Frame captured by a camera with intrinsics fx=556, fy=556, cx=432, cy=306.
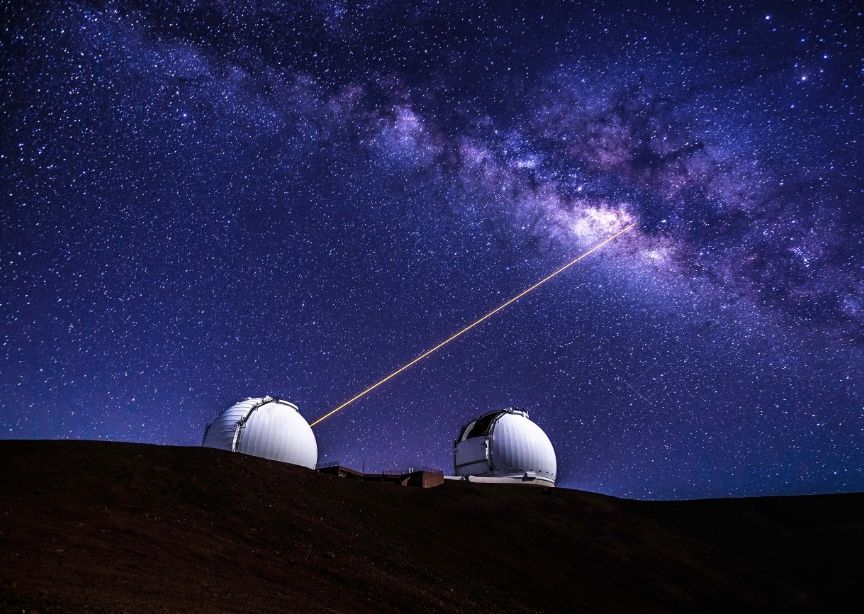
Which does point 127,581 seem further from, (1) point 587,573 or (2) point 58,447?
(1) point 587,573

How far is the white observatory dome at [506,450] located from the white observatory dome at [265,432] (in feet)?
31.0

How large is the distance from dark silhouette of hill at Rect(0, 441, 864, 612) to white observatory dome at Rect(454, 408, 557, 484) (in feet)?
11.8

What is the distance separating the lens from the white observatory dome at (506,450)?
3225cm

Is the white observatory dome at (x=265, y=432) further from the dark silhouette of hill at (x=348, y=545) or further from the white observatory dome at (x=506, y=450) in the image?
the white observatory dome at (x=506, y=450)

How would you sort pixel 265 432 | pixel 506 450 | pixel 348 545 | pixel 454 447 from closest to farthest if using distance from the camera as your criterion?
pixel 348 545 → pixel 265 432 → pixel 506 450 → pixel 454 447

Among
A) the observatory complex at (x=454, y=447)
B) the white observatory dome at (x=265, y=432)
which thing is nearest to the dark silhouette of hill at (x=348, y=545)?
the observatory complex at (x=454, y=447)

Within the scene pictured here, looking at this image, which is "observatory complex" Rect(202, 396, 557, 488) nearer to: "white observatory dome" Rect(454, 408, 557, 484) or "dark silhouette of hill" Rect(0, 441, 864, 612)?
"white observatory dome" Rect(454, 408, 557, 484)

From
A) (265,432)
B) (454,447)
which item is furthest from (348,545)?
(454,447)

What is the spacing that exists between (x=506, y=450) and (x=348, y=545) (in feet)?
58.5

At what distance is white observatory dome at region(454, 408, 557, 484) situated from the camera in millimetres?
32250

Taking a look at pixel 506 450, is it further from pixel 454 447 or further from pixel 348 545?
pixel 348 545

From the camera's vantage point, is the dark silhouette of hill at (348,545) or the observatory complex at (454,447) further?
the observatory complex at (454,447)

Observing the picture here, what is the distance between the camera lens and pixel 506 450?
3250 cm

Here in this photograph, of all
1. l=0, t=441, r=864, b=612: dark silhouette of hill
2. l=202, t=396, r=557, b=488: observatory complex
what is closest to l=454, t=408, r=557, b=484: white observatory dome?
l=202, t=396, r=557, b=488: observatory complex
